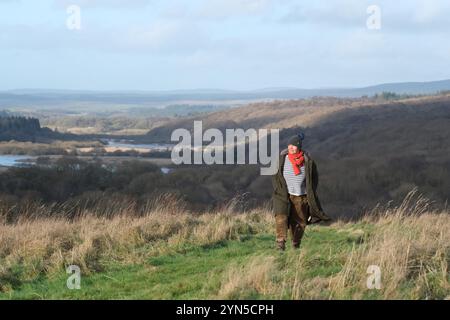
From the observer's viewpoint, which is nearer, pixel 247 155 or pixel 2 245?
pixel 2 245

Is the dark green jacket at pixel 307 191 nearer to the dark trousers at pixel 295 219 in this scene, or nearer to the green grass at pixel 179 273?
the dark trousers at pixel 295 219

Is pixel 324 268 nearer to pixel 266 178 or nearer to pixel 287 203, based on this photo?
pixel 287 203

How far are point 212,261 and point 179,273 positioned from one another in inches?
32.2

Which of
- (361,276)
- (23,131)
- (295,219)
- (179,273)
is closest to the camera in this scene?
(361,276)

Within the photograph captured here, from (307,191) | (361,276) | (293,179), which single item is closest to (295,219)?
(307,191)

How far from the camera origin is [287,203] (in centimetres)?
979

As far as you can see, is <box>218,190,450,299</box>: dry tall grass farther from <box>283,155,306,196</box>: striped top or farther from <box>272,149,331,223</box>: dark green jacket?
<box>283,155,306,196</box>: striped top

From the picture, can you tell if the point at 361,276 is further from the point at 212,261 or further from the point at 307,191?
the point at 212,261

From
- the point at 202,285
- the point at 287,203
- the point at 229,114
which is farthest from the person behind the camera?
the point at 229,114

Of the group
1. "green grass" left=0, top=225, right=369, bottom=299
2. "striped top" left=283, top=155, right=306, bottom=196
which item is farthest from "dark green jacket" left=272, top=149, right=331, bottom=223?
"green grass" left=0, top=225, right=369, bottom=299

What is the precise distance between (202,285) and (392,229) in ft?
16.2

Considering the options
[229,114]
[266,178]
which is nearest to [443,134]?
[266,178]

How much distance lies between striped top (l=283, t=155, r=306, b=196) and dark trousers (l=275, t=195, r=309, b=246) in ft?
0.32

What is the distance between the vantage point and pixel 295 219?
998 centimetres
